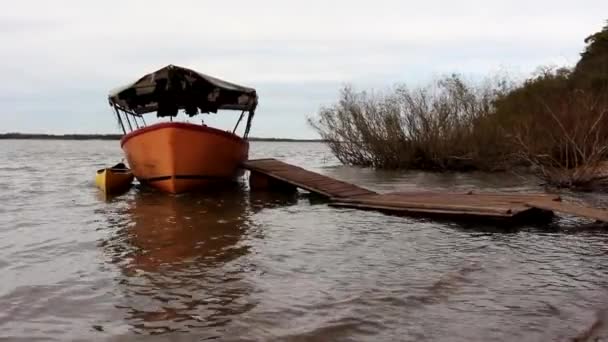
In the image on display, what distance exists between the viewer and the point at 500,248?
24.2ft

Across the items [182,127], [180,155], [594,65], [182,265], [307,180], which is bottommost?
[182,265]

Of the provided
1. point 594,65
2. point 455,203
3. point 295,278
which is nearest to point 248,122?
point 455,203

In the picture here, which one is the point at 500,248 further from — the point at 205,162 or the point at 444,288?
the point at 205,162

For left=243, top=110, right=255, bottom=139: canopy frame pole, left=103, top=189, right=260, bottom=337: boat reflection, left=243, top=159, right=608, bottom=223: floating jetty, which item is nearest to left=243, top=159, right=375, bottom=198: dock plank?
left=243, top=159, right=608, bottom=223: floating jetty

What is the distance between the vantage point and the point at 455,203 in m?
10.1

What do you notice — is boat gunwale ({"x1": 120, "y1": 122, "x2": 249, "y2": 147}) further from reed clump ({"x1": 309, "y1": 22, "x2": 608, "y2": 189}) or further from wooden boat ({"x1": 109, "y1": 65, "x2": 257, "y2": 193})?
reed clump ({"x1": 309, "y1": 22, "x2": 608, "y2": 189})

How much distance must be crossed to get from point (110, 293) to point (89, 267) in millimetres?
1271

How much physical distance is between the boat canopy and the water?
15.7 ft

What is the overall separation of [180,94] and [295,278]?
1071 cm

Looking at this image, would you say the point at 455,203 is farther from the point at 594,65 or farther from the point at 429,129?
the point at 594,65

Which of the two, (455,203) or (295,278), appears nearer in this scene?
(295,278)

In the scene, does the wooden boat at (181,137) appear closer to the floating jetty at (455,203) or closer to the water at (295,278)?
the floating jetty at (455,203)

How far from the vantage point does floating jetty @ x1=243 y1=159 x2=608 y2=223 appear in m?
9.13

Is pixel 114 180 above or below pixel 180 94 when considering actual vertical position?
below
